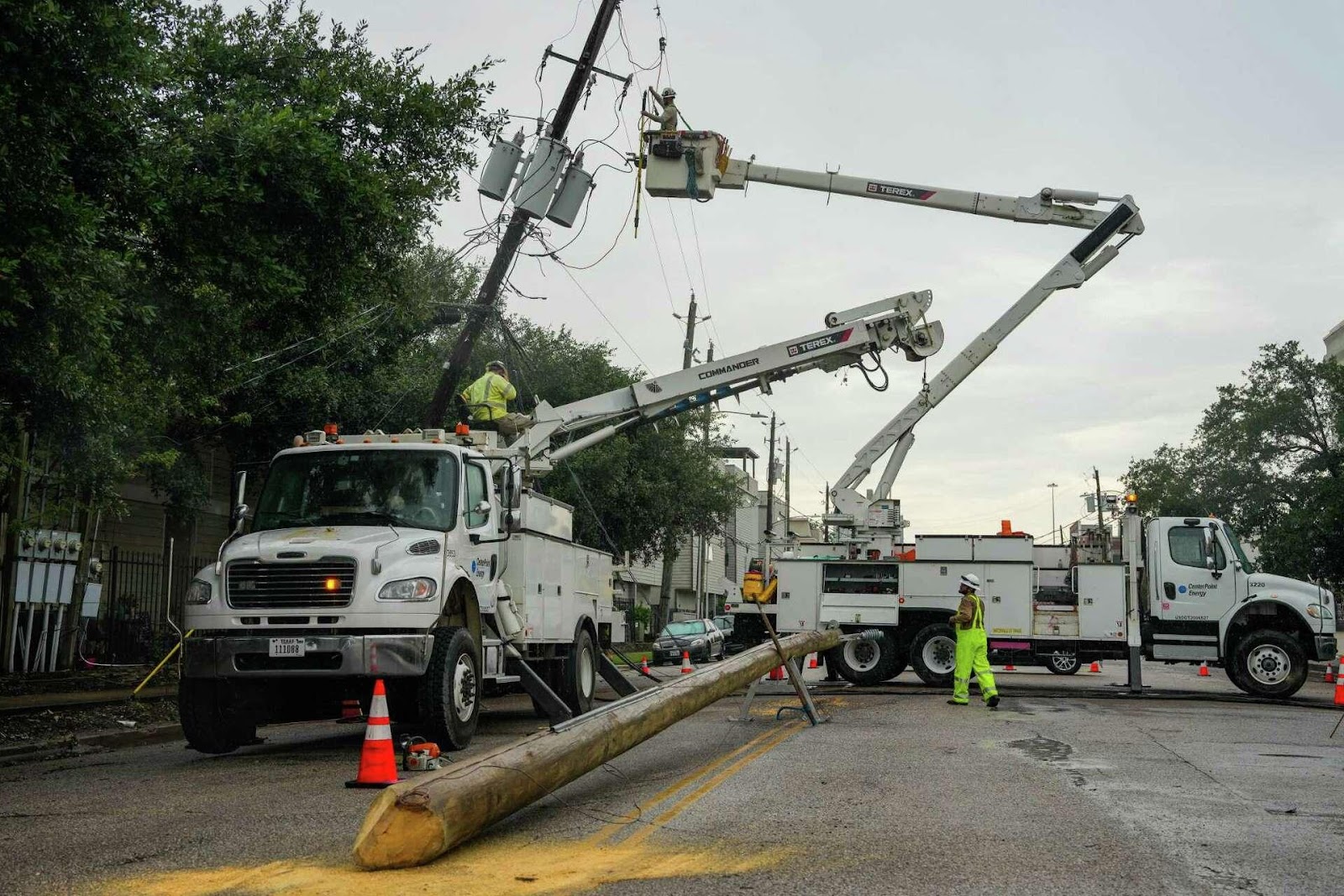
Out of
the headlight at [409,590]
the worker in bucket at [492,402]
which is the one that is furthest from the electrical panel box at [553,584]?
the headlight at [409,590]

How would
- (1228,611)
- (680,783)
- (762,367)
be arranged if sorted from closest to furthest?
(680,783), (762,367), (1228,611)

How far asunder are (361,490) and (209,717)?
2263 millimetres

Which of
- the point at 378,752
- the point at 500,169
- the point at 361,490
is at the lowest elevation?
the point at 378,752

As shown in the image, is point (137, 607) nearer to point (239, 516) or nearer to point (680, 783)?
point (239, 516)

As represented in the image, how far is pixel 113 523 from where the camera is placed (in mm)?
26656

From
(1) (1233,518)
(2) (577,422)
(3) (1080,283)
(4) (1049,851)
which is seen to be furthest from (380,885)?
(1) (1233,518)

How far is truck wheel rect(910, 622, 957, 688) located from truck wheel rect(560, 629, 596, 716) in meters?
6.51

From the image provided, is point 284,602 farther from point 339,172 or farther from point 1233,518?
point 1233,518

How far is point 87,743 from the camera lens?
12.8 m

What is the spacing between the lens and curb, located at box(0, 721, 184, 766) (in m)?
11.5

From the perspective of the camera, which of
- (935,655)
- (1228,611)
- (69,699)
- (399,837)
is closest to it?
(399,837)

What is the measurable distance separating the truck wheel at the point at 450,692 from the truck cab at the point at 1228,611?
1214 cm

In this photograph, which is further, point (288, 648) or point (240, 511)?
point (240, 511)

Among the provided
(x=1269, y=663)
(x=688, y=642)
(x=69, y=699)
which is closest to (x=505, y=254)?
(x=69, y=699)
